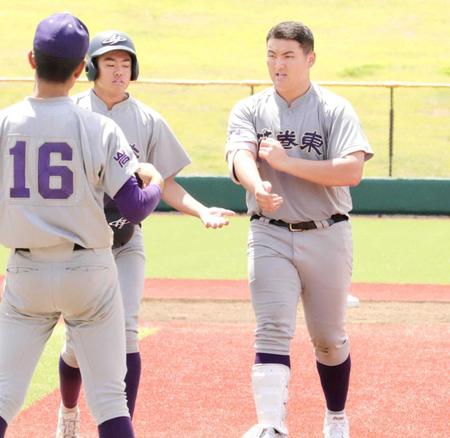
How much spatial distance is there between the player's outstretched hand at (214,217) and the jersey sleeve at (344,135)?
2.24 feet

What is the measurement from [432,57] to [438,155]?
30.7 feet

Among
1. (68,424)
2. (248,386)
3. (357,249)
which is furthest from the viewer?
(357,249)

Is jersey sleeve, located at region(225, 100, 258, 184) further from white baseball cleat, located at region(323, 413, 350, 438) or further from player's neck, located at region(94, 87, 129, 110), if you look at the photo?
white baseball cleat, located at region(323, 413, 350, 438)

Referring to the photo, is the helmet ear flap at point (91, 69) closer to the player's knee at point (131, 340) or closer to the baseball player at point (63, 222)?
the player's knee at point (131, 340)

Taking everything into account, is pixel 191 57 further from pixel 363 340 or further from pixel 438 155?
pixel 363 340

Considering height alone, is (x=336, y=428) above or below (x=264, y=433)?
below

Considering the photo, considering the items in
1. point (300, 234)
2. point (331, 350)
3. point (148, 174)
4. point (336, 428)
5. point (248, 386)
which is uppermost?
point (148, 174)

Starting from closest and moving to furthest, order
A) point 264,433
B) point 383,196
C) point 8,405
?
1. point 8,405
2. point 264,433
3. point 383,196

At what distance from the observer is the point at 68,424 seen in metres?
6.18

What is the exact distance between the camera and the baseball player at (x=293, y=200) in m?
5.80

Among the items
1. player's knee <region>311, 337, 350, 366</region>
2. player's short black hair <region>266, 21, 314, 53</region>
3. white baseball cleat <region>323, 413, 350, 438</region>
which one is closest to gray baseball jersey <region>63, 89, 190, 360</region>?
player's short black hair <region>266, 21, 314, 53</region>

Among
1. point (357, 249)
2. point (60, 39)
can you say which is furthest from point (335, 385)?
point (357, 249)

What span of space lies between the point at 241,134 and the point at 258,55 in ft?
107

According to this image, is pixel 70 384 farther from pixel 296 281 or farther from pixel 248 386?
pixel 248 386
